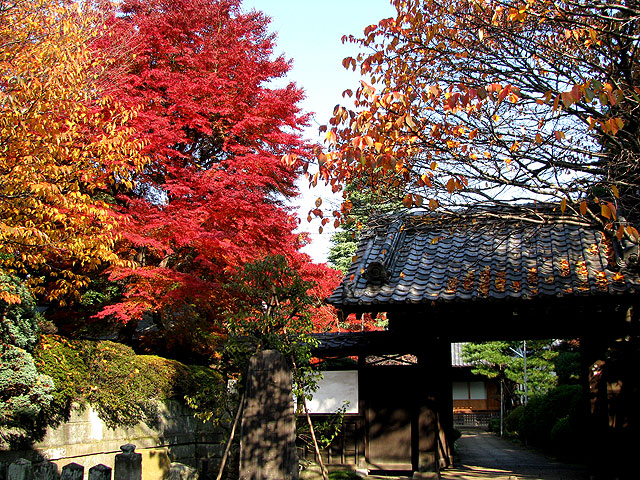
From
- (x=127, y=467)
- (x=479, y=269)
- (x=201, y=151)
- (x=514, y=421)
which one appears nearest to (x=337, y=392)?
(x=479, y=269)

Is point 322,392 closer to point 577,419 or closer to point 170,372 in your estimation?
point 170,372

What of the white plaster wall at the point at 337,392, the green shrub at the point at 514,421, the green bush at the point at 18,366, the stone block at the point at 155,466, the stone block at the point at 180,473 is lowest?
the green shrub at the point at 514,421

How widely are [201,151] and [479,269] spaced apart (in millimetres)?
7784

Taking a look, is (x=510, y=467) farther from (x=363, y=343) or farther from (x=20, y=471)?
(x=20, y=471)

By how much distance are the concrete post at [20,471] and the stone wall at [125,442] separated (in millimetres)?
4156

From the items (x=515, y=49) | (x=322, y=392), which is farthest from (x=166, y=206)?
(x=515, y=49)

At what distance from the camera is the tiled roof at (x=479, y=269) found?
353 inches

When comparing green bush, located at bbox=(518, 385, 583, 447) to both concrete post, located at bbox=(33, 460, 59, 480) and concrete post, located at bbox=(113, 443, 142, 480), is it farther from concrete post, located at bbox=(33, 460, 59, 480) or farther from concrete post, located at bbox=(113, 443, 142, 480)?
concrete post, located at bbox=(33, 460, 59, 480)

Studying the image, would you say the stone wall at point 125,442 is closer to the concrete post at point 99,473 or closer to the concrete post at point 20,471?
the concrete post at point 20,471

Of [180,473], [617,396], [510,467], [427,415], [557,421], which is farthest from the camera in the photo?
[557,421]

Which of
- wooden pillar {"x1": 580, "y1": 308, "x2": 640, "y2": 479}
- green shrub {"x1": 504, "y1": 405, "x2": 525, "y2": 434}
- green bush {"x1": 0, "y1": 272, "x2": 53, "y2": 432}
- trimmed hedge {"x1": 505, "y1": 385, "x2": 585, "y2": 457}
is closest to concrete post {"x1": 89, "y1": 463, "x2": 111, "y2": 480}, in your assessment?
green bush {"x1": 0, "y1": 272, "x2": 53, "y2": 432}

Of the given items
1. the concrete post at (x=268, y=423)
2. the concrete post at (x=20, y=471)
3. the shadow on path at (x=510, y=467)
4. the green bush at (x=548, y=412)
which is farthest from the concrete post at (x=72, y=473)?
the green bush at (x=548, y=412)

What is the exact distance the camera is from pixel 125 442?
31.6ft

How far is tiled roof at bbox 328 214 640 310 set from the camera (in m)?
8.97
